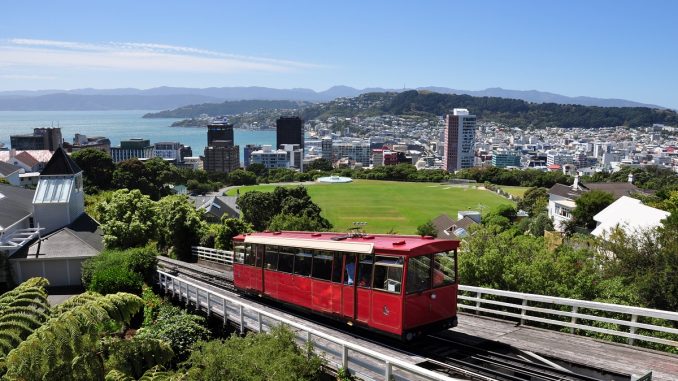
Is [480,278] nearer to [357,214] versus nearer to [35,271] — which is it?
[35,271]

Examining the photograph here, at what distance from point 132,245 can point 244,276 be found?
1388 cm

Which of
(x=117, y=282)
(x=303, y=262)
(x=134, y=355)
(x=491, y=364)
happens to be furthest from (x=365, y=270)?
(x=117, y=282)

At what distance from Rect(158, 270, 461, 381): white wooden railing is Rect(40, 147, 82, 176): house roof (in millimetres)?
16285

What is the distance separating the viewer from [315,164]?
551ft

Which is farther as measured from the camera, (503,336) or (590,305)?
(503,336)

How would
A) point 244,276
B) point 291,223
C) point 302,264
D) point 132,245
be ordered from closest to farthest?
point 302,264 < point 244,276 < point 132,245 < point 291,223

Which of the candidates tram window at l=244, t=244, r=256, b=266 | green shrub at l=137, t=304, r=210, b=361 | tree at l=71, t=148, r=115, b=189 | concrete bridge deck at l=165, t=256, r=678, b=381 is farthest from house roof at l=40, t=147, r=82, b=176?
tree at l=71, t=148, r=115, b=189

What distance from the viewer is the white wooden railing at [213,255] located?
29.0 metres

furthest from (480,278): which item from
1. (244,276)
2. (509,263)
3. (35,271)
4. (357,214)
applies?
(357,214)

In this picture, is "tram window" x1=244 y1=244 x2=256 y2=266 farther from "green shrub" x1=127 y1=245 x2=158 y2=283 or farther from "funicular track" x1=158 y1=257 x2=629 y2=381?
"green shrub" x1=127 y1=245 x2=158 y2=283

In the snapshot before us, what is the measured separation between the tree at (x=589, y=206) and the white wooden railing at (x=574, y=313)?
4090 cm

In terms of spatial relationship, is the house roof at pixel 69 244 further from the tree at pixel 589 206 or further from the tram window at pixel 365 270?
the tree at pixel 589 206

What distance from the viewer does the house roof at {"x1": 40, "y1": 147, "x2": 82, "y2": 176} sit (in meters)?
33.1

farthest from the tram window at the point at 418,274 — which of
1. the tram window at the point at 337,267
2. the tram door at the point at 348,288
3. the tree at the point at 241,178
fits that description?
the tree at the point at 241,178
